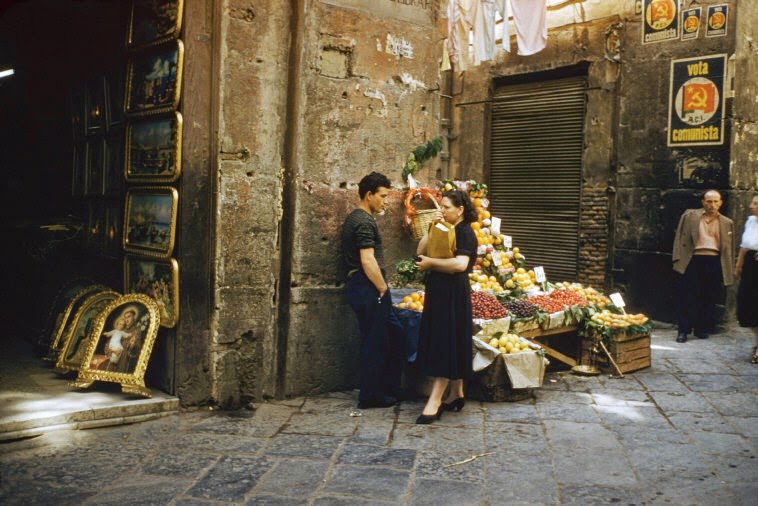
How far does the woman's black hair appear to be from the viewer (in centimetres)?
536

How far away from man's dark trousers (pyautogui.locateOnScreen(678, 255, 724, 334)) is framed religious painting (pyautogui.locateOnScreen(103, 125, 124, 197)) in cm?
696

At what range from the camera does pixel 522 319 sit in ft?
21.3

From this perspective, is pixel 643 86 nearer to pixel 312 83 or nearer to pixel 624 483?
pixel 312 83

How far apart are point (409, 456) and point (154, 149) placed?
314 centimetres

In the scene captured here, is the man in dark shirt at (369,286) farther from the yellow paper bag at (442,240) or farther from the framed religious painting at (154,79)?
the framed religious painting at (154,79)

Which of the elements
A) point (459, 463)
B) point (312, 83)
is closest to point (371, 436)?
point (459, 463)

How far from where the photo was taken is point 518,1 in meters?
Result: 9.81

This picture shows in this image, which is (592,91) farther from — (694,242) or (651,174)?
(694,242)

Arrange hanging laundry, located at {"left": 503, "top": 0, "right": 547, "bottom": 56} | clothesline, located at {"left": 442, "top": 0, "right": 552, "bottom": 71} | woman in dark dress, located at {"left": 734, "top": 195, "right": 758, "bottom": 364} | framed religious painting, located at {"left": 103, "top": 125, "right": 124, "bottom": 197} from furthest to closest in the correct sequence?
hanging laundry, located at {"left": 503, "top": 0, "right": 547, "bottom": 56} < clothesline, located at {"left": 442, "top": 0, "right": 552, "bottom": 71} < woman in dark dress, located at {"left": 734, "top": 195, "right": 758, "bottom": 364} < framed religious painting, located at {"left": 103, "top": 125, "right": 124, "bottom": 197}

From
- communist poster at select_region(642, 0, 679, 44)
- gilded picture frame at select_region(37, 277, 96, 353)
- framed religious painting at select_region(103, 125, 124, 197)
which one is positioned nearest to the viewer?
framed religious painting at select_region(103, 125, 124, 197)

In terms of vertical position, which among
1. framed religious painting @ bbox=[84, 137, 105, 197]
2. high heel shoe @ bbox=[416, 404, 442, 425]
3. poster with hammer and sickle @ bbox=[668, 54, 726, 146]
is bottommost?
high heel shoe @ bbox=[416, 404, 442, 425]

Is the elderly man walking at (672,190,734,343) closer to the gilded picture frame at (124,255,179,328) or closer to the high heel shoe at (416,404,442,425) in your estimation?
the high heel shoe at (416,404,442,425)

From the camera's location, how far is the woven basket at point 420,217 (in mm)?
6297

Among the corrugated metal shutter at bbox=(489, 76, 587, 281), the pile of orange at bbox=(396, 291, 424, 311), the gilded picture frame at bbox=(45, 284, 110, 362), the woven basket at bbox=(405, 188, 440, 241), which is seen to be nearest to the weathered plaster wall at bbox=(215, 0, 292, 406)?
the pile of orange at bbox=(396, 291, 424, 311)
